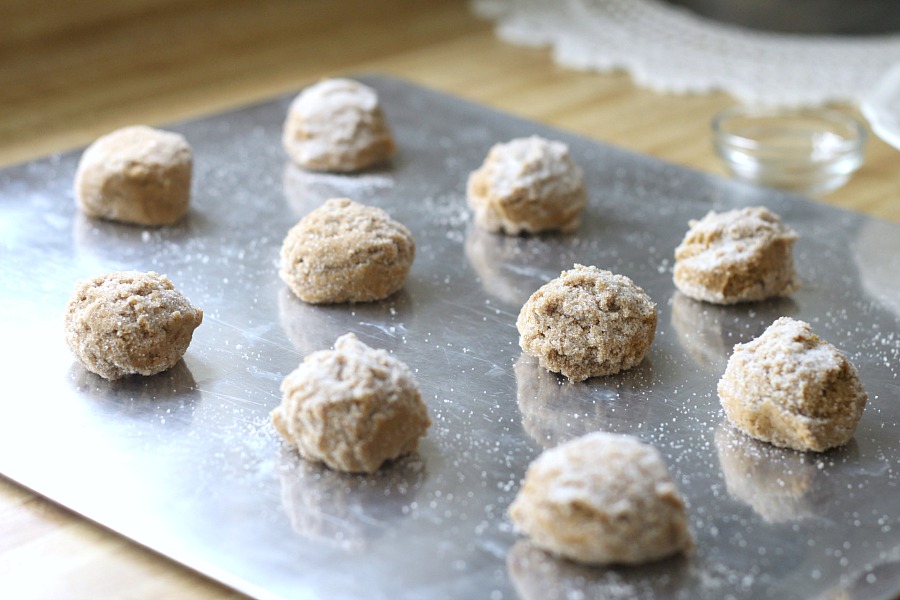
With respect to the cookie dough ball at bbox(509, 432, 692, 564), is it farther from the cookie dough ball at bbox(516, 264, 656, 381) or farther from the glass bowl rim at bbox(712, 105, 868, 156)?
the glass bowl rim at bbox(712, 105, 868, 156)

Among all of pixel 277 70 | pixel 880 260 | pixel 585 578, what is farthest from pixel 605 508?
pixel 277 70

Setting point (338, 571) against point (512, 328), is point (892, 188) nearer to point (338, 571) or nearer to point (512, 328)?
point (512, 328)

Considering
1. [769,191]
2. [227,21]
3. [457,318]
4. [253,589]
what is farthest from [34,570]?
[227,21]

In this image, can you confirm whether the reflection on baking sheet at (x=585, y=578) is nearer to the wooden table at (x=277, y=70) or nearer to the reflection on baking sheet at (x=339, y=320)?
the reflection on baking sheet at (x=339, y=320)

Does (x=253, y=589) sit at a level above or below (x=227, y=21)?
above

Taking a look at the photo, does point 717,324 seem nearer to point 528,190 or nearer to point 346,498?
point 528,190

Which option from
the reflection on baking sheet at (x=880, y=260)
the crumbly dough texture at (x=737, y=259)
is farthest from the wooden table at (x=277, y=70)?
the crumbly dough texture at (x=737, y=259)

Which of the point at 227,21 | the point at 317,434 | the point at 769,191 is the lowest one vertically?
the point at 227,21
